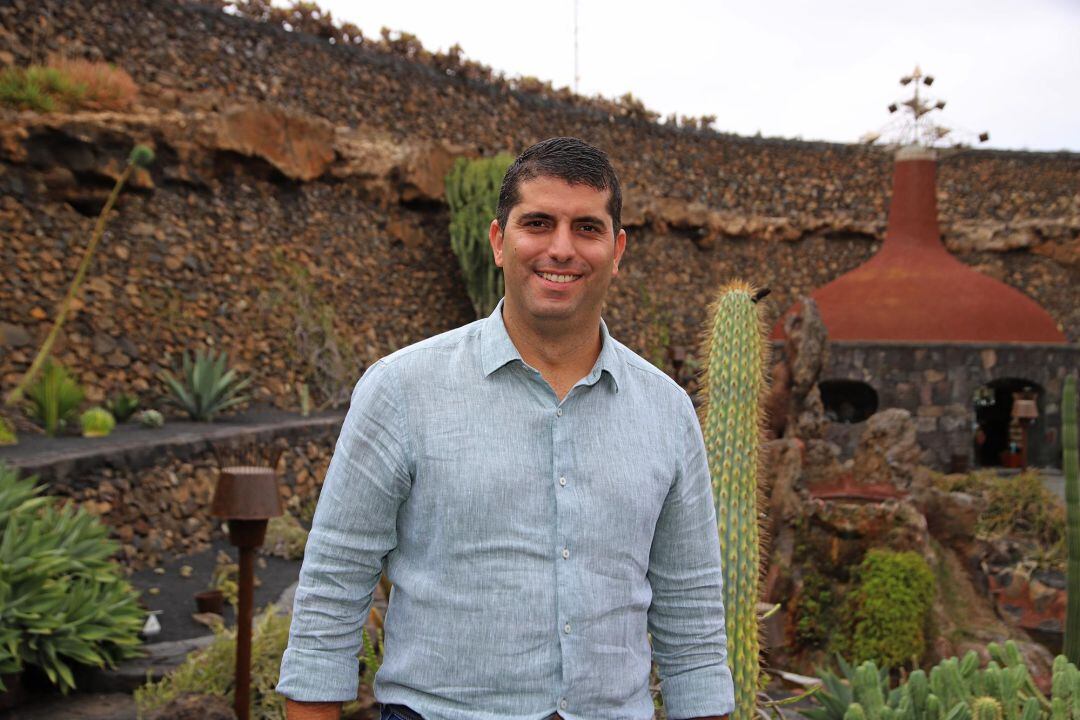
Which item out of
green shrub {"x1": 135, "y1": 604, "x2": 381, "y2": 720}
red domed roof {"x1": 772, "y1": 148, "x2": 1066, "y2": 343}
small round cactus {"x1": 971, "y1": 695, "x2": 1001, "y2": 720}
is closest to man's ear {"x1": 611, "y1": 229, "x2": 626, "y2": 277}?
small round cactus {"x1": 971, "y1": 695, "x2": 1001, "y2": 720}

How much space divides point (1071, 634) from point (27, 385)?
866 cm

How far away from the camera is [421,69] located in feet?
50.5

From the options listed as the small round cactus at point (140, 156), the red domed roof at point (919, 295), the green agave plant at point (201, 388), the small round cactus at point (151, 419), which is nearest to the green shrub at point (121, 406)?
the small round cactus at point (151, 419)

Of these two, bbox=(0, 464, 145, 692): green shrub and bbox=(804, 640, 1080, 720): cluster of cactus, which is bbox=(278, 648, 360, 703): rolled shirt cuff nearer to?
bbox=(804, 640, 1080, 720): cluster of cactus

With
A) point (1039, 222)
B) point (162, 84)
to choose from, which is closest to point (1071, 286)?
point (1039, 222)

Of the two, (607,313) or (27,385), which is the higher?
(607,313)

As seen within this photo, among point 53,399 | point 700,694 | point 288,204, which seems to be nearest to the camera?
point 700,694

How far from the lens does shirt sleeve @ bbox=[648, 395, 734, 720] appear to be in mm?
1898

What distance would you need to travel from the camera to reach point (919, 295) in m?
16.6

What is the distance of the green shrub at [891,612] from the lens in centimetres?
636

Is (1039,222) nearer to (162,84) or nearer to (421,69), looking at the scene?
(421,69)

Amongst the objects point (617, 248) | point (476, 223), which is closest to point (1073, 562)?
point (617, 248)

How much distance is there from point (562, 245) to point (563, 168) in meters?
0.15

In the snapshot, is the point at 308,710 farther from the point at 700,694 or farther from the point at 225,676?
the point at 225,676
